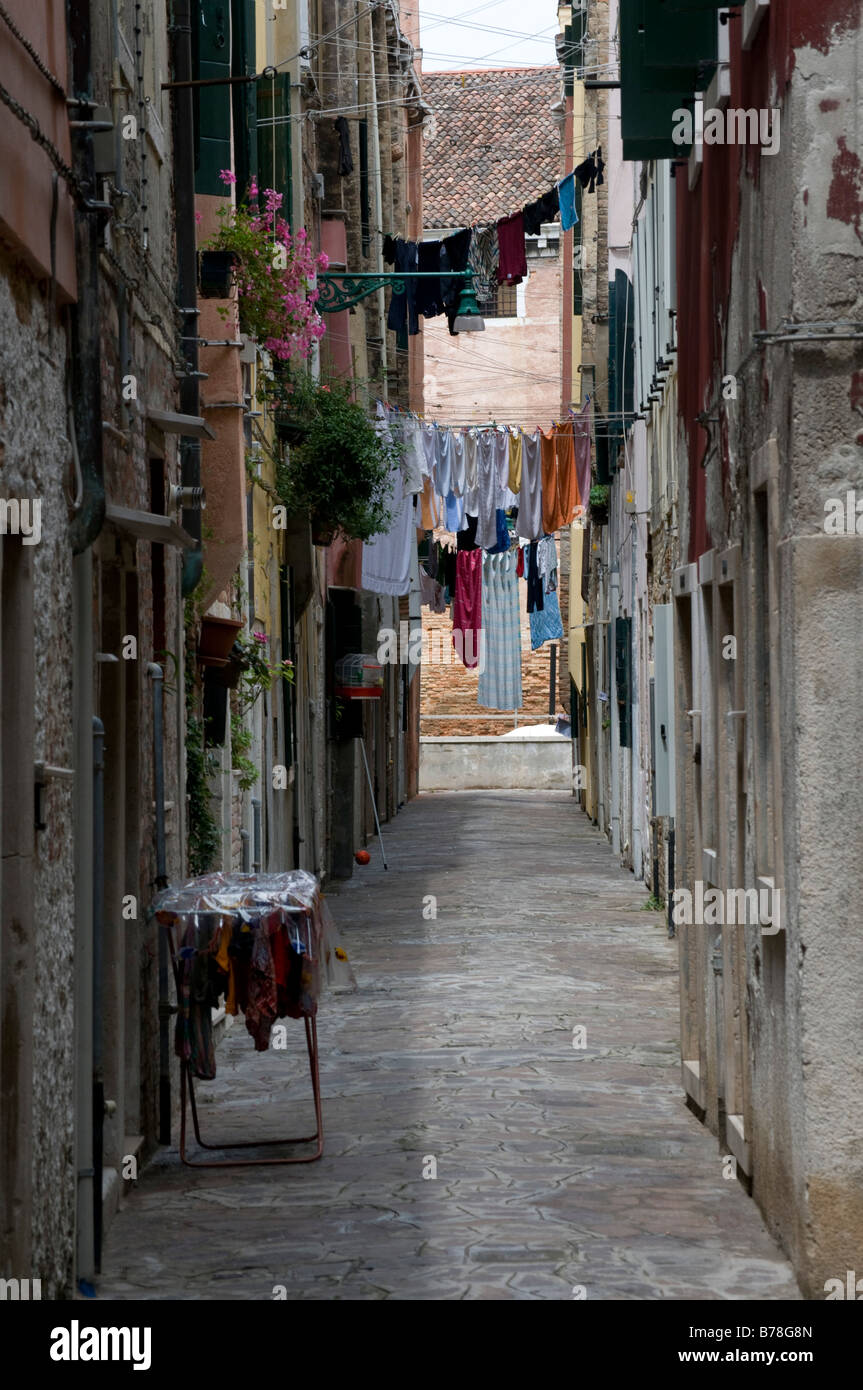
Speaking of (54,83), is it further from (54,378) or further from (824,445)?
(824,445)

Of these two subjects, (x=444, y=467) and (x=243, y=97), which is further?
(x=444, y=467)

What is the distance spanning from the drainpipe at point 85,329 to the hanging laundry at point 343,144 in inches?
→ 649

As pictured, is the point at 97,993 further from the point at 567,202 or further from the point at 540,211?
the point at 567,202

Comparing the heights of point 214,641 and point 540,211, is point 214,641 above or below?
below

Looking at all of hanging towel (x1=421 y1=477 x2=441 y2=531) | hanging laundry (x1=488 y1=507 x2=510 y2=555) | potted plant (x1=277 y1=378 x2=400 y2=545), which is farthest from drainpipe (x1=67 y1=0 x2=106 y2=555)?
hanging towel (x1=421 y1=477 x2=441 y2=531)

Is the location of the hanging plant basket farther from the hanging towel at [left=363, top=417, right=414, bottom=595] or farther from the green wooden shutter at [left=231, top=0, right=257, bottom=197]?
the hanging towel at [left=363, top=417, right=414, bottom=595]

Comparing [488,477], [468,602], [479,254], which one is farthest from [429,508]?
[468,602]

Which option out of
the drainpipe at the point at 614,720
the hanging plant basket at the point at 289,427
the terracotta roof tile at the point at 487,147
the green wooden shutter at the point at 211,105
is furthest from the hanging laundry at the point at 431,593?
the green wooden shutter at the point at 211,105

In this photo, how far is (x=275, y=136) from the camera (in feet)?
58.1

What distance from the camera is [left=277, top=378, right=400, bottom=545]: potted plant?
57.5 ft

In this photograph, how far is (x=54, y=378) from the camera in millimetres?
6273

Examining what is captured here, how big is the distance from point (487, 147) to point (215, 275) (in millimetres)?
43814

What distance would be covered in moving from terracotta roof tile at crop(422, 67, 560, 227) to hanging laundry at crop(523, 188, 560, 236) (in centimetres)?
2846

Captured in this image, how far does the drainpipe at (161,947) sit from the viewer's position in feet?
30.0
